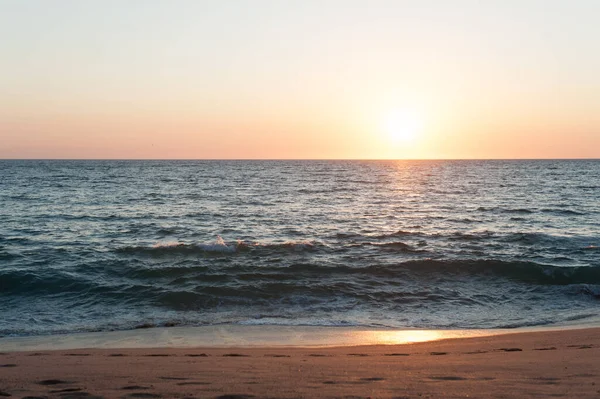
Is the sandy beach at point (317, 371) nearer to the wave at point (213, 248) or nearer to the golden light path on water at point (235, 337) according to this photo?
the golden light path on water at point (235, 337)

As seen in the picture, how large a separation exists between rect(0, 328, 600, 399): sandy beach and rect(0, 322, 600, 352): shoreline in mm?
724

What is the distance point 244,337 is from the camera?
10.8m

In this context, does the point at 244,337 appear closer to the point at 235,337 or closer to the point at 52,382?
the point at 235,337

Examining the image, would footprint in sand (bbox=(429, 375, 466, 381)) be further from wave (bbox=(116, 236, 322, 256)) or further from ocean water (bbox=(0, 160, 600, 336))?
wave (bbox=(116, 236, 322, 256))

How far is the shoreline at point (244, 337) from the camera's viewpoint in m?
10.0

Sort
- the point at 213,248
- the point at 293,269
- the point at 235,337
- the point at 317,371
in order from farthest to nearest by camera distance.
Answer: the point at 213,248 → the point at 293,269 → the point at 235,337 → the point at 317,371

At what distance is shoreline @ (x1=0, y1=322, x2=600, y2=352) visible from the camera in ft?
32.9

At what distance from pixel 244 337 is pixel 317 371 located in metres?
4.09

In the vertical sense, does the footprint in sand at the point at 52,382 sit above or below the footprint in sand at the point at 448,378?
below

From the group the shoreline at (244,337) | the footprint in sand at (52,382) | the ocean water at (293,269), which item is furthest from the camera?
the ocean water at (293,269)

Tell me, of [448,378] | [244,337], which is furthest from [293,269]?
[448,378]

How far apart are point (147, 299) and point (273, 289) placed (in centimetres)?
365

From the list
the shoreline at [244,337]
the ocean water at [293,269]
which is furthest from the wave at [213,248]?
the shoreline at [244,337]

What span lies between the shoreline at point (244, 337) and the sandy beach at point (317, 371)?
2.38 feet
